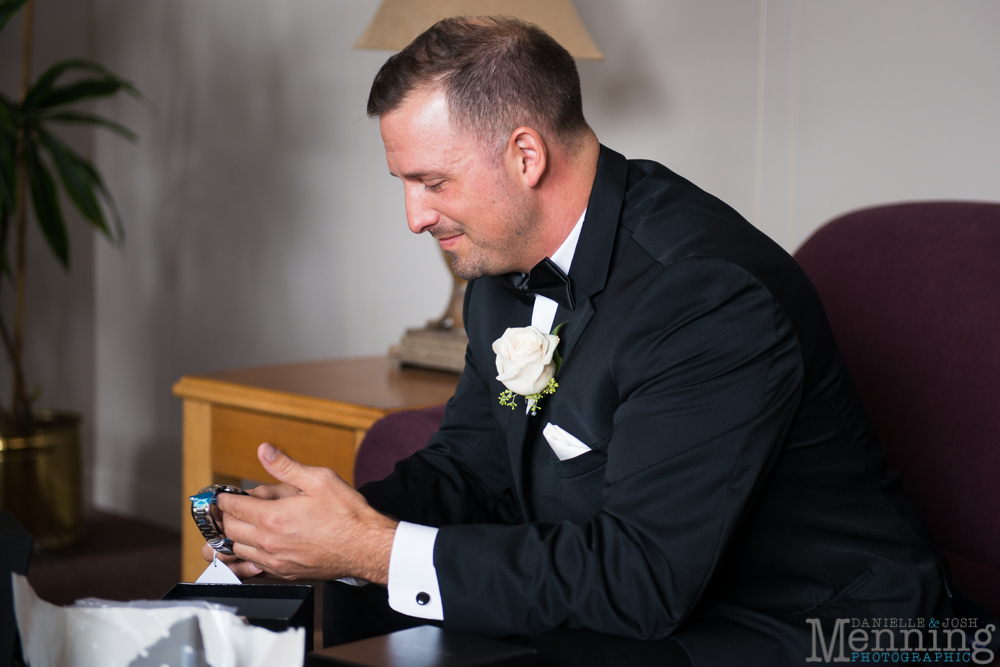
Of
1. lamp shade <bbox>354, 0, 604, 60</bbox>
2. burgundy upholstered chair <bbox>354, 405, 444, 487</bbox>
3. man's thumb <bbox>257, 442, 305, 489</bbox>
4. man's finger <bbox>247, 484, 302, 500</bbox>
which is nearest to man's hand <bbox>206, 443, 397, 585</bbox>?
man's thumb <bbox>257, 442, 305, 489</bbox>

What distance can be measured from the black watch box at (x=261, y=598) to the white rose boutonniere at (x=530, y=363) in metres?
0.34

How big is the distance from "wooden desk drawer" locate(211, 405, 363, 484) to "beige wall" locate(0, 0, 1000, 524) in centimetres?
76

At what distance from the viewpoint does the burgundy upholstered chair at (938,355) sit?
1.36 metres

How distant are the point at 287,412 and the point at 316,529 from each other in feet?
3.11

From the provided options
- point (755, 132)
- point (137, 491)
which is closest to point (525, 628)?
point (755, 132)

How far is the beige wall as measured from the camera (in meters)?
1.88

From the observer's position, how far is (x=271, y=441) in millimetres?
1968

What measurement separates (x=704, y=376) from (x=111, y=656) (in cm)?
58

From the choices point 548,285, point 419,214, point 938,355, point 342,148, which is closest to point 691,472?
point 548,285

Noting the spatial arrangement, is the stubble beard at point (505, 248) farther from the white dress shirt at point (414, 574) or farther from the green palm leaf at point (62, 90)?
the green palm leaf at point (62, 90)

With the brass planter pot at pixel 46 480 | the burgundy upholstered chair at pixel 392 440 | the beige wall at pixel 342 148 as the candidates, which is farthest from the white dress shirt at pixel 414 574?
the brass planter pot at pixel 46 480

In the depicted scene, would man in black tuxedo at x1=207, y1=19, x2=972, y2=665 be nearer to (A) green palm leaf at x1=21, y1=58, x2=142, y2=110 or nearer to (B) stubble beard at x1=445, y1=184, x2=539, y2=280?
(B) stubble beard at x1=445, y1=184, x2=539, y2=280

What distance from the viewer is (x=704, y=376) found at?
38.5 inches

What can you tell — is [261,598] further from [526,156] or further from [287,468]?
[526,156]
